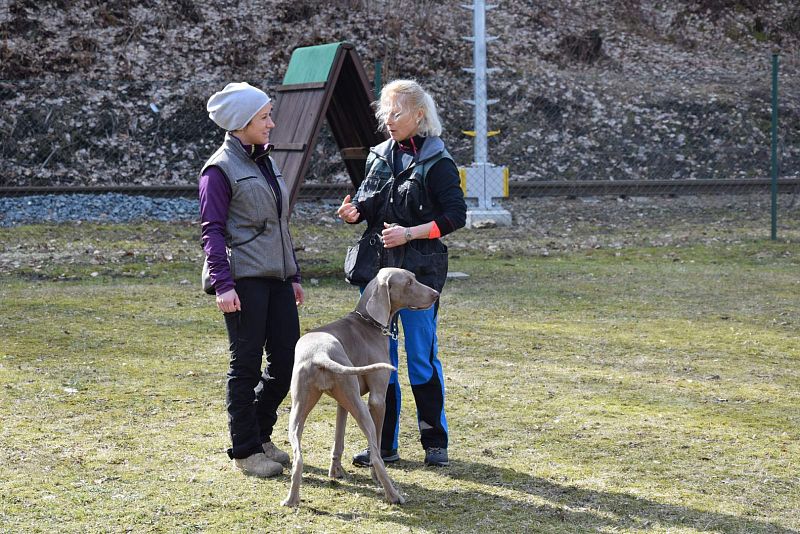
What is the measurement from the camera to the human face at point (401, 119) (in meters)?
4.81

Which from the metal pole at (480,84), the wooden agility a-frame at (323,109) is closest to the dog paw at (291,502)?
the wooden agility a-frame at (323,109)

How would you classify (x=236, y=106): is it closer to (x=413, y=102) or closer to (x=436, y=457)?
(x=413, y=102)

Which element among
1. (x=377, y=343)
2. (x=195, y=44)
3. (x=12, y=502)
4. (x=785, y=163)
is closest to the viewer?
(x=12, y=502)

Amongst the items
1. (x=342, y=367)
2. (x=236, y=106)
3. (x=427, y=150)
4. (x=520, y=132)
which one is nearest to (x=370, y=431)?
(x=342, y=367)

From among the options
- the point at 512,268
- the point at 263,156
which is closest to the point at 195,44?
the point at 512,268

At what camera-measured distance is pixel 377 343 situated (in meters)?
4.72

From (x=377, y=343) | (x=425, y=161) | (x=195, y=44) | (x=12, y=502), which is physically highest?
(x=195, y=44)

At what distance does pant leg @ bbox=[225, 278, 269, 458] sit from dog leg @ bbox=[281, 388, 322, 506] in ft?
1.70

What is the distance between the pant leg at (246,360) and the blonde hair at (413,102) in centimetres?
110

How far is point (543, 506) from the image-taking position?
4.36 meters

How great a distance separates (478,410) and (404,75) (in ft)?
56.0

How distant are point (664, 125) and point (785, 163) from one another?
2680mm

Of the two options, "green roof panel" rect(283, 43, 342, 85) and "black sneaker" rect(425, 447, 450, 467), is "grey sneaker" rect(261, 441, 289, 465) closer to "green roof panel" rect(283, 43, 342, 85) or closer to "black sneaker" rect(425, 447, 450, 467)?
"black sneaker" rect(425, 447, 450, 467)

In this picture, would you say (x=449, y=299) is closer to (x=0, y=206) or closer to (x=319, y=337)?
(x=319, y=337)
